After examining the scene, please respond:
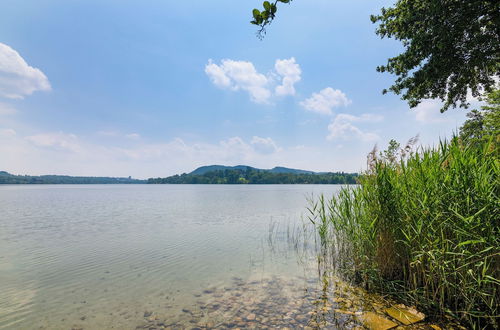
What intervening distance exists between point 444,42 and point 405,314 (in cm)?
1063

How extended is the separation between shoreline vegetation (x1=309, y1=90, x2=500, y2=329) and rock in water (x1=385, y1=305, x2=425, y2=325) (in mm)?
225

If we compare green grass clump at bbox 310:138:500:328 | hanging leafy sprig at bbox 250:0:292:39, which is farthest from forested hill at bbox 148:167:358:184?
hanging leafy sprig at bbox 250:0:292:39

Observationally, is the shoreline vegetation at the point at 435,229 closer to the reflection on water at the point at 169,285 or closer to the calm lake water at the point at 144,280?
the reflection on water at the point at 169,285

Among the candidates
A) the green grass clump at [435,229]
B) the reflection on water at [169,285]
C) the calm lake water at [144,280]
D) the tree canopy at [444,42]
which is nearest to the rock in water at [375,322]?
the reflection on water at [169,285]

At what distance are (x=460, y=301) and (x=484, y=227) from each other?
6.87ft

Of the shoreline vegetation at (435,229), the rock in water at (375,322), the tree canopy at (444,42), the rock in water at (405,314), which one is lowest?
the rock in water at (375,322)

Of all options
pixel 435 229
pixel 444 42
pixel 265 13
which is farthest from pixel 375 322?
pixel 444 42

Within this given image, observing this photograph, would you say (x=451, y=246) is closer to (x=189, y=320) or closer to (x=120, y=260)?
(x=189, y=320)

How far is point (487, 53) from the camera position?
34.9 feet

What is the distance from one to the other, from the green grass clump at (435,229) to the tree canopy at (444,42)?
6707mm

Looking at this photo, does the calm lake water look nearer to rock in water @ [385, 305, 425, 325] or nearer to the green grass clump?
rock in water @ [385, 305, 425, 325]

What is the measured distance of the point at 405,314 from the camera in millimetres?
5047

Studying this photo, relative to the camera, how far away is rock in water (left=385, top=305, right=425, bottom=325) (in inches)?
189

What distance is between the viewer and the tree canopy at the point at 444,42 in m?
9.97
